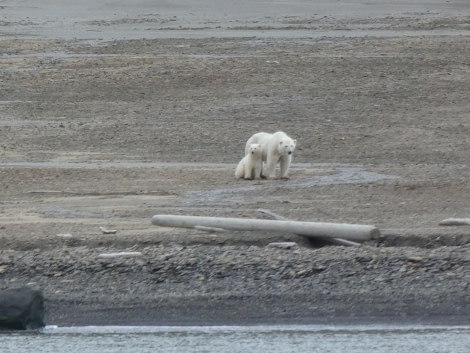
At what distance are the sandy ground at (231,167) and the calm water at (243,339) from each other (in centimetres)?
25

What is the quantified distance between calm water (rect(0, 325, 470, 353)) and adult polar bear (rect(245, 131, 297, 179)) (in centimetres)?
547

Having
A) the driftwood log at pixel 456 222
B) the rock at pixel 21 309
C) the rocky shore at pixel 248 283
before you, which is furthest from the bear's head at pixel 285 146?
the rock at pixel 21 309

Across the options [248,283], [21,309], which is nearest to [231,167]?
[248,283]

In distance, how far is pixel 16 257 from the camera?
11.8 meters

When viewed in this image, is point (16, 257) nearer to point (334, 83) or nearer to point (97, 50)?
point (334, 83)

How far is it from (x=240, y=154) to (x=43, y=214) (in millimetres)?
5158

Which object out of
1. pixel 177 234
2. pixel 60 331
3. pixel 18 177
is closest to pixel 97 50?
pixel 18 177

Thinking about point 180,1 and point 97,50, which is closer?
point 97,50

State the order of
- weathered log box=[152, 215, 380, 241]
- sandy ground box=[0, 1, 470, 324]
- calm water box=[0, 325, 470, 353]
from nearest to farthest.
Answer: calm water box=[0, 325, 470, 353]
sandy ground box=[0, 1, 470, 324]
weathered log box=[152, 215, 380, 241]

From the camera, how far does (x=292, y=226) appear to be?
11984 millimetres

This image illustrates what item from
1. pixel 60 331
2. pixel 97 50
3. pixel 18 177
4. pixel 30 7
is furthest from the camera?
pixel 30 7

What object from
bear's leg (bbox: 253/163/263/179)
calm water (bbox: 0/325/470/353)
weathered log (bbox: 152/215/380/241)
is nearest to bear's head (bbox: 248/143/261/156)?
bear's leg (bbox: 253/163/263/179)

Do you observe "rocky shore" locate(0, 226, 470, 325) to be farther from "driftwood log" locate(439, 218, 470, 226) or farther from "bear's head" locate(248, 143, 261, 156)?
"bear's head" locate(248, 143, 261, 156)

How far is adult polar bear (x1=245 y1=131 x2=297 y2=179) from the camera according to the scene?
51.1ft
